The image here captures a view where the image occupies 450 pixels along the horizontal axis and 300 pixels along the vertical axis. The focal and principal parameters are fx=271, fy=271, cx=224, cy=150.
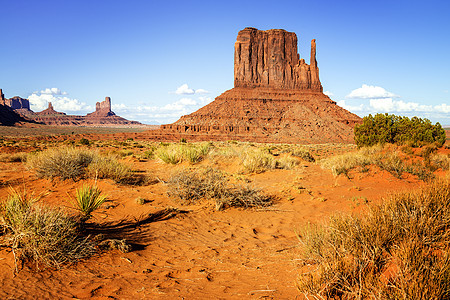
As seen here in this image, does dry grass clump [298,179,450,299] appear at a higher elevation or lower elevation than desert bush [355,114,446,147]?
lower

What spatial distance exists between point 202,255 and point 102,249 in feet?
5.85

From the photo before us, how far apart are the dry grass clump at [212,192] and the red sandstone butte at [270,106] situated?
182ft

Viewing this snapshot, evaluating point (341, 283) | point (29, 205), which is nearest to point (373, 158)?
point (341, 283)

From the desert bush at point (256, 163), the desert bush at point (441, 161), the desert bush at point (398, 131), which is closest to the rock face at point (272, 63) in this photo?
the desert bush at point (398, 131)

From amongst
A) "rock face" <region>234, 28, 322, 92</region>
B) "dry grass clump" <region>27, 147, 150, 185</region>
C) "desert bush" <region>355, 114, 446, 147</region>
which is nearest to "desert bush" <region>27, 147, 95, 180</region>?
"dry grass clump" <region>27, 147, 150, 185</region>

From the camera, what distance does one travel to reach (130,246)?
4.99 metres

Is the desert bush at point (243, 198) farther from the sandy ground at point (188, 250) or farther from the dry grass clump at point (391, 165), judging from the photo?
the dry grass clump at point (391, 165)

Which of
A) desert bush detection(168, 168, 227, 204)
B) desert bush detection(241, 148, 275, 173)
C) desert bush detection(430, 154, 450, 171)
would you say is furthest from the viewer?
desert bush detection(241, 148, 275, 173)

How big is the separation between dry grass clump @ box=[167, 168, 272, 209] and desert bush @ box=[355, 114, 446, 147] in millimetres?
14115

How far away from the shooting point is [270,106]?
8188cm

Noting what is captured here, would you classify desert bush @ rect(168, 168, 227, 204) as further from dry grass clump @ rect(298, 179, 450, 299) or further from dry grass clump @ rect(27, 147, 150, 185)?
dry grass clump @ rect(298, 179, 450, 299)

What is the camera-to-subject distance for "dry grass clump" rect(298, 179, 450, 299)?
2.55 metres

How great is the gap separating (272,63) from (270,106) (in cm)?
2148

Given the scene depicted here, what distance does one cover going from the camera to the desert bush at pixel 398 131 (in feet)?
59.8
